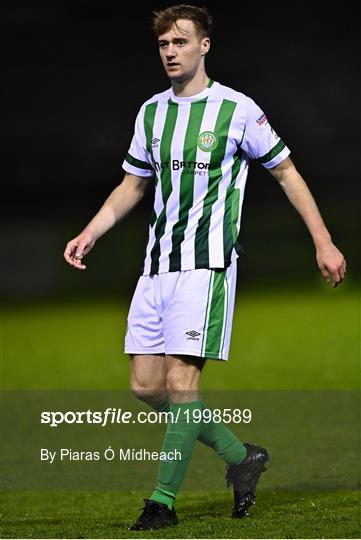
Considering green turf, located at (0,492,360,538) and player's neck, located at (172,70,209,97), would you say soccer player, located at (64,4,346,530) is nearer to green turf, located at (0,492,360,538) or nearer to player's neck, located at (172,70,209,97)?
player's neck, located at (172,70,209,97)

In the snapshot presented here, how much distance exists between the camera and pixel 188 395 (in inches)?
187

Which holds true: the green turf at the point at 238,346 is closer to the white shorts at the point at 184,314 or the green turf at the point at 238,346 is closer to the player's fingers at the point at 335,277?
the white shorts at the point at 184,314

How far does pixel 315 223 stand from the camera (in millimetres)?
4680

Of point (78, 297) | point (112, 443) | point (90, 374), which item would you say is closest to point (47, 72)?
point (78, 297)

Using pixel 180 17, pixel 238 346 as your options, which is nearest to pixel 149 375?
pixel 180 17

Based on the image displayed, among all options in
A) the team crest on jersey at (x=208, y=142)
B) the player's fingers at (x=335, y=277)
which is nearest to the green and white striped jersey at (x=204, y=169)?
the team crest on jersey at (x=208, y=142)

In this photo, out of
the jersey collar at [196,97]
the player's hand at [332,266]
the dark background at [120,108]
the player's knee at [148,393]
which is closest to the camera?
the player's hand at [332,266]

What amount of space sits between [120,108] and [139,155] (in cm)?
1561

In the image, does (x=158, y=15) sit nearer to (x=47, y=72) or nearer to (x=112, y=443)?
(x=112, y=443)

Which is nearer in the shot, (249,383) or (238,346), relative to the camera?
(249,383)

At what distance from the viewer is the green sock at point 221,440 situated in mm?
4996

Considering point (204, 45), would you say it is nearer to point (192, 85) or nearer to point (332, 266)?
point (192, 85)

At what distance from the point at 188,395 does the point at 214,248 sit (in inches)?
23.4

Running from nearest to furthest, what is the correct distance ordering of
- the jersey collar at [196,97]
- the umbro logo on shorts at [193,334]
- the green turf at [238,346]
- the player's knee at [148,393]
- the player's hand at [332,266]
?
the player's hand at [332,266], the umbro logo on shorts at [193,334], the jersey collar at [196,97], the player's knee at [148,393], the green turf at [238,346]
